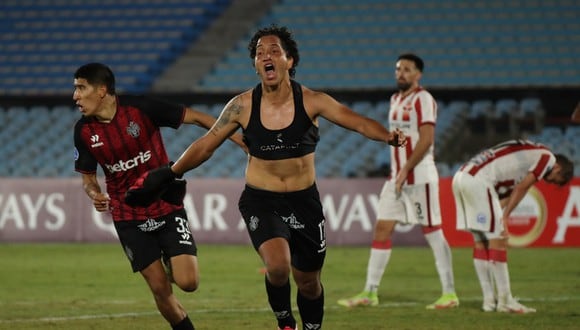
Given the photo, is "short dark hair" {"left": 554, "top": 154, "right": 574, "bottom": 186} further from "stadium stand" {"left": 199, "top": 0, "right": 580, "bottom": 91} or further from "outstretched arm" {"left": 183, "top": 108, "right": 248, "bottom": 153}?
"stadium stand" {"left": 199, "top": 0, "right": 580, "bottom": 91}

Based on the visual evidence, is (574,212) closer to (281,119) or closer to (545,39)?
(545,39)

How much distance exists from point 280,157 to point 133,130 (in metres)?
1.12

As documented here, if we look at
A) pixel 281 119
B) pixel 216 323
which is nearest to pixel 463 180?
pixel 216 323

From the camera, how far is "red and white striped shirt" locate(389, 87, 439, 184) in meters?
10.9

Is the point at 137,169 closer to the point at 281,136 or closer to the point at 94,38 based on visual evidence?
the point at 281,136

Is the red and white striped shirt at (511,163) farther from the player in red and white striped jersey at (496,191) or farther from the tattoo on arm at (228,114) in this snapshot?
the tattoo on arm at (228,114)

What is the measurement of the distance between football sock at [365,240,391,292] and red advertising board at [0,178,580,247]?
7.02 metres

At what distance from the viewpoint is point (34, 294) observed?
11.9 metres

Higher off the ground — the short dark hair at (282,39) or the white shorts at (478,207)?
the short dark hair at (282,39)

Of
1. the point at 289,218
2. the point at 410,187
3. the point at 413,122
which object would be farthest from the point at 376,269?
the point at 289,218

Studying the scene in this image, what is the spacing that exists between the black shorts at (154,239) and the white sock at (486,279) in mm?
3823

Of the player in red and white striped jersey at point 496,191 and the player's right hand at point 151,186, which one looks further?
the player in red and white striped jersey at point 496,191

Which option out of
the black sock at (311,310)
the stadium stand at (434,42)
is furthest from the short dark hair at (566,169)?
the stadium stand at (434,42)

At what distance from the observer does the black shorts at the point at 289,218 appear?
7488mm
